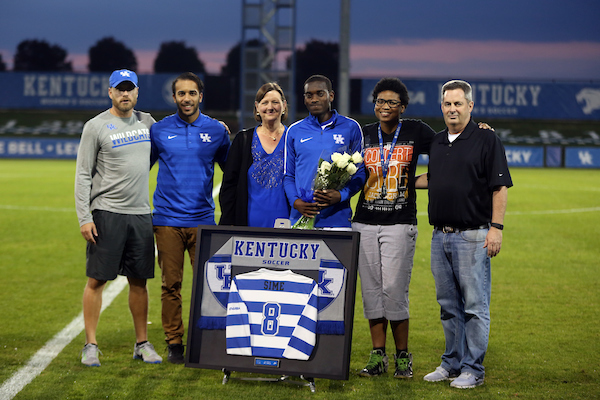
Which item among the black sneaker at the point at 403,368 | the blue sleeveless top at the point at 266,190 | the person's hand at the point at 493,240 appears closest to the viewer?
the person's hand at the point at 493,240

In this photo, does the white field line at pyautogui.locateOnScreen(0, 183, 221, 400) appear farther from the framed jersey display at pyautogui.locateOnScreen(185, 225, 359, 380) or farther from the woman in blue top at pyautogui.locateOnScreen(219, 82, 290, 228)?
the woman in blue top at pyautogui.locateOnScreen(219, 82, 290, 228)

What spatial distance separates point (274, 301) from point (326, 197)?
0.80m

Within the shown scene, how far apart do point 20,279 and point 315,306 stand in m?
5.27

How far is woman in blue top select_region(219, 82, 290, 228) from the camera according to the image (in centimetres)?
501

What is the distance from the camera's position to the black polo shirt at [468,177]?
15.3 feet

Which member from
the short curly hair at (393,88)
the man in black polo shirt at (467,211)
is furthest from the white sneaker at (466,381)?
the short curly hair at (393,88)

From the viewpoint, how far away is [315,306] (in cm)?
449

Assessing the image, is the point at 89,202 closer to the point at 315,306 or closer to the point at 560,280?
the point at 315,306

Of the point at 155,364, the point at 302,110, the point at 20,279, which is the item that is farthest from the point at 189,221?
the point at 302,110

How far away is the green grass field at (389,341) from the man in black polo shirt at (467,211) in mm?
456

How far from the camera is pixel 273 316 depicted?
452cm

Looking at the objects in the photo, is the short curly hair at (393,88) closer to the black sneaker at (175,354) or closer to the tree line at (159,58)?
the black sneaker at (175,354)

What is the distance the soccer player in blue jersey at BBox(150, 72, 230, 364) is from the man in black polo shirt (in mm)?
1749

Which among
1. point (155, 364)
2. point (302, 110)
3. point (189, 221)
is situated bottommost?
point (155, 364)
